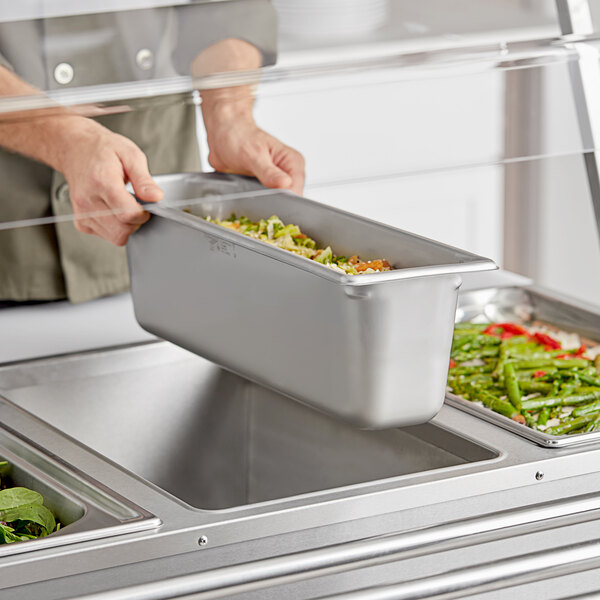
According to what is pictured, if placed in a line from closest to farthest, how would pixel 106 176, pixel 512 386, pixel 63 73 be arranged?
pixel 63 73 < pixel 106 176 < pixel 512 386

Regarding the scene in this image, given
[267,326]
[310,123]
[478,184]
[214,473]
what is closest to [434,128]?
[310,123]

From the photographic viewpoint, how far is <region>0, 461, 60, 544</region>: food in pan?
3.36 ft

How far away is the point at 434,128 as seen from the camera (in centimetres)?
121

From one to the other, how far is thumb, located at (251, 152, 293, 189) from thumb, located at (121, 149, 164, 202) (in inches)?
4.4

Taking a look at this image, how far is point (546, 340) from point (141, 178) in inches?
25.6

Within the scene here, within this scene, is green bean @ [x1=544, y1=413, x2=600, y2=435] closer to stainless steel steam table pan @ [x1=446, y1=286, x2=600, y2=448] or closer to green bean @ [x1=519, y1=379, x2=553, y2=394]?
green bean @ [x1=519, y1=379, x2=553, y2=394]

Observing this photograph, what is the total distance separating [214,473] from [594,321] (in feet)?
1.92

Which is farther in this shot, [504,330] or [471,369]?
[504,330]

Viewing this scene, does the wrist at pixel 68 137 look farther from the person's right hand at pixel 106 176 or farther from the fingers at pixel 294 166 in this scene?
the fingers at pixel 294 166

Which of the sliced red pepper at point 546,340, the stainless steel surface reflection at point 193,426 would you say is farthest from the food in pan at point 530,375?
the stainless steel surface reflection at point 193,426

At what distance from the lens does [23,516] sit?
1026 millimetres

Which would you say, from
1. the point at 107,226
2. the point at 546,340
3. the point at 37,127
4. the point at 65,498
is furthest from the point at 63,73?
the point at 546,340

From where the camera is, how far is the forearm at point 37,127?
967 mm

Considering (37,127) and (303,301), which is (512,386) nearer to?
(303,301)
